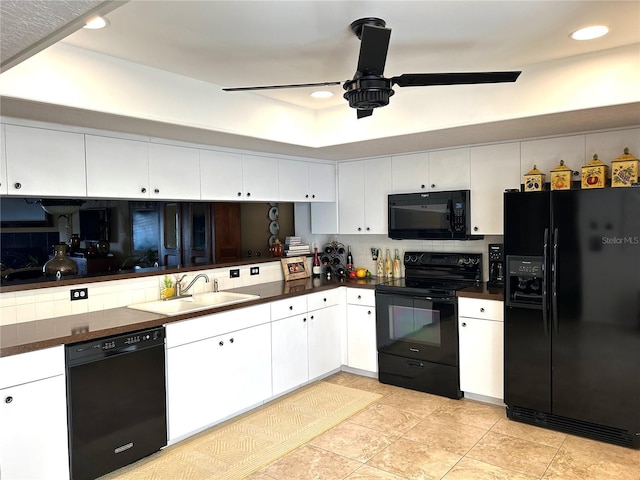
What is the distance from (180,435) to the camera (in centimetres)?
311

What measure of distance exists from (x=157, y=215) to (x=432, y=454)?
3.35 meters

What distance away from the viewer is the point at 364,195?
472 centimetres

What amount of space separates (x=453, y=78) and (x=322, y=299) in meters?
2.52

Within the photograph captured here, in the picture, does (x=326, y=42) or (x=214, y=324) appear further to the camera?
(x=214, y=324)

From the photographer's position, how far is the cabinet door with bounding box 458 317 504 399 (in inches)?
143

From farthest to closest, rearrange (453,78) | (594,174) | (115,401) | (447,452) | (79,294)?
Answer: (594,174) < (79,294) < (447,452) < (115,401) < (453,78)

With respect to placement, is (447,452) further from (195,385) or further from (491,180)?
(491,180)

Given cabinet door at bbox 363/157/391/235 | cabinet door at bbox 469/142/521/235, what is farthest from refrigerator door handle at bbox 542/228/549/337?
cabinet door at bbox 363/157/391/235

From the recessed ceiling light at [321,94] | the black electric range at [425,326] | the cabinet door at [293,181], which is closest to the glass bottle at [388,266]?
the black electric range at [425,326]

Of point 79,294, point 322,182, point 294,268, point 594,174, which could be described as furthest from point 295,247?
point 594,174

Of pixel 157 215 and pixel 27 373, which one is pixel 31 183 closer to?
pixel 27 373

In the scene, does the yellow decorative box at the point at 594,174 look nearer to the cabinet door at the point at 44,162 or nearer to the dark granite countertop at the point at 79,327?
the dark granite countertop at the point at 79,327

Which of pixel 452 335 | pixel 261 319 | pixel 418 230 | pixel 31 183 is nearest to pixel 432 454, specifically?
pixel 452 335

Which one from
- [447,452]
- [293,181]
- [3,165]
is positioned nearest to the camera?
[3,165]
